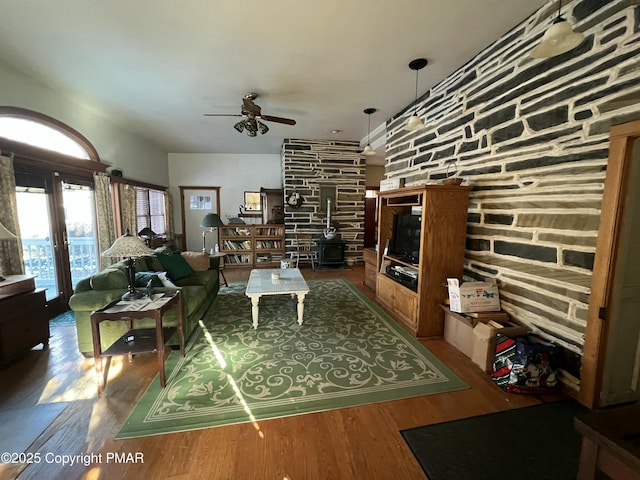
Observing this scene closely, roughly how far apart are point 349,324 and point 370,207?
5314 mm

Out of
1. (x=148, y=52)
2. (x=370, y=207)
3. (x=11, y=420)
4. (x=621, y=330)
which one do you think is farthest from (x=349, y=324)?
(x=370, y=207)

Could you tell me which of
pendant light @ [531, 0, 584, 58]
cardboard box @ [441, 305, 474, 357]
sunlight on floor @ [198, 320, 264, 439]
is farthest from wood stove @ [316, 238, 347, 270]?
pendant light @ [531, 0, 584, 58]

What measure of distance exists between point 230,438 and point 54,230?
375 cm

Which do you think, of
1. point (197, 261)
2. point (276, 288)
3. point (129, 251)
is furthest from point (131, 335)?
point (197, 261)

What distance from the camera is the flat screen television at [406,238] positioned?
313cm

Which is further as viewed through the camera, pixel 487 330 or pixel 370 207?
pixel 370 207

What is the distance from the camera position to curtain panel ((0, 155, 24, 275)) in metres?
2.62

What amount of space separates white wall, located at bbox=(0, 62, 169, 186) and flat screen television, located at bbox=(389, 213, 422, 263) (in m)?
4.57

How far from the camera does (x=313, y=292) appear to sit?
4.32 meters

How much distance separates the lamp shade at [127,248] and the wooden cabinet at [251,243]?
4.04 metres

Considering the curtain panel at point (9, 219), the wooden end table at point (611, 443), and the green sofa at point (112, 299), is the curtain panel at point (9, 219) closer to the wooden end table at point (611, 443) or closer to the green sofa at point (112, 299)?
the green sofa at point (112, 299)

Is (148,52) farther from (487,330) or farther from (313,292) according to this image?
(487,330)

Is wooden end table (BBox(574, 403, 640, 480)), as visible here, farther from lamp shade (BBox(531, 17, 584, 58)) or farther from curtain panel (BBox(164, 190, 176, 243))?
curtain panel (BBox(164, 190, 176, 243))

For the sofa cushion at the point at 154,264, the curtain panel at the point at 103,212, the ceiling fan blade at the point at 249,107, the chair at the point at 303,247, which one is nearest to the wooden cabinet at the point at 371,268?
the chair at the point at 303,247
